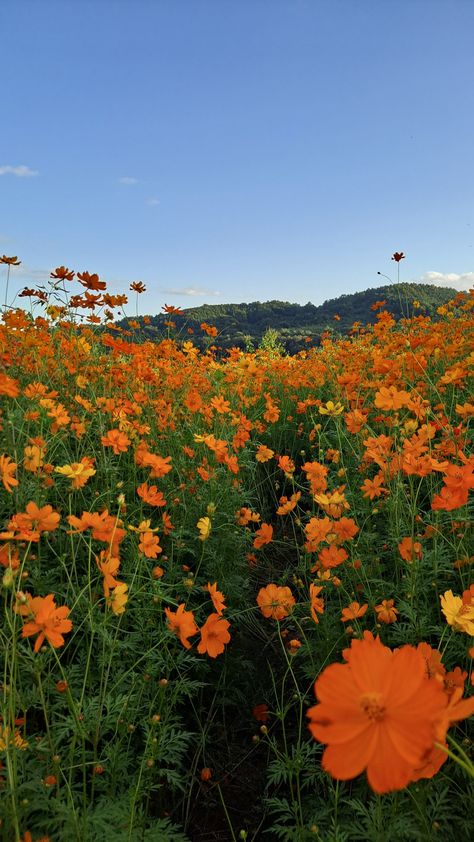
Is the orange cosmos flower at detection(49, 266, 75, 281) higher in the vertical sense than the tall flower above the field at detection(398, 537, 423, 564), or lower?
higher

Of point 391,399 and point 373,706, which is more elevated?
point 391,399

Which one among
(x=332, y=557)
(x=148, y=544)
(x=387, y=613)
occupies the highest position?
(x=148, y=544)

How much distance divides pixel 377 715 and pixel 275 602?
3.16ft

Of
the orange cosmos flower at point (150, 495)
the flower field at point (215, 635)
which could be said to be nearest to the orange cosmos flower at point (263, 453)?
the flower field at point (215, 635)

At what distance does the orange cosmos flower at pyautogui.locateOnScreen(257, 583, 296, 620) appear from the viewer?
1.38 meters

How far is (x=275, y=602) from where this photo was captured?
1387 millimetres

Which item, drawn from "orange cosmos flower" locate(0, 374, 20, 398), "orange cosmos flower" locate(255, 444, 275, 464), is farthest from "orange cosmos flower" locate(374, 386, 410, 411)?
"orange cosmos flower" locate(0, 374, 20, 398)

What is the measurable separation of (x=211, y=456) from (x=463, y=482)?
1.55 meters

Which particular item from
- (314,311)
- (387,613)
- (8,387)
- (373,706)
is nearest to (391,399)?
(387,613)

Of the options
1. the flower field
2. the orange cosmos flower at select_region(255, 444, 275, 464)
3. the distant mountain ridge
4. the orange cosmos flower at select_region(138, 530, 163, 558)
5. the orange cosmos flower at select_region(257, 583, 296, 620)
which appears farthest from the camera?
the distant mountain ridge

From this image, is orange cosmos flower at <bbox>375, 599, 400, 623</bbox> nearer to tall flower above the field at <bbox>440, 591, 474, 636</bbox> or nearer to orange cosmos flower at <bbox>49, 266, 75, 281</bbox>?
tall flower above the field at <bbox>440, 591, 474, 636</bbox>

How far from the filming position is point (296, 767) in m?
1.13

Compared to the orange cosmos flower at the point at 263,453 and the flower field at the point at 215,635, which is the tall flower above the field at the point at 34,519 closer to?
the flower field at the point at 215,635

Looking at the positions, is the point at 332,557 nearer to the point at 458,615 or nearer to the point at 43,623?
the point at 458,615
